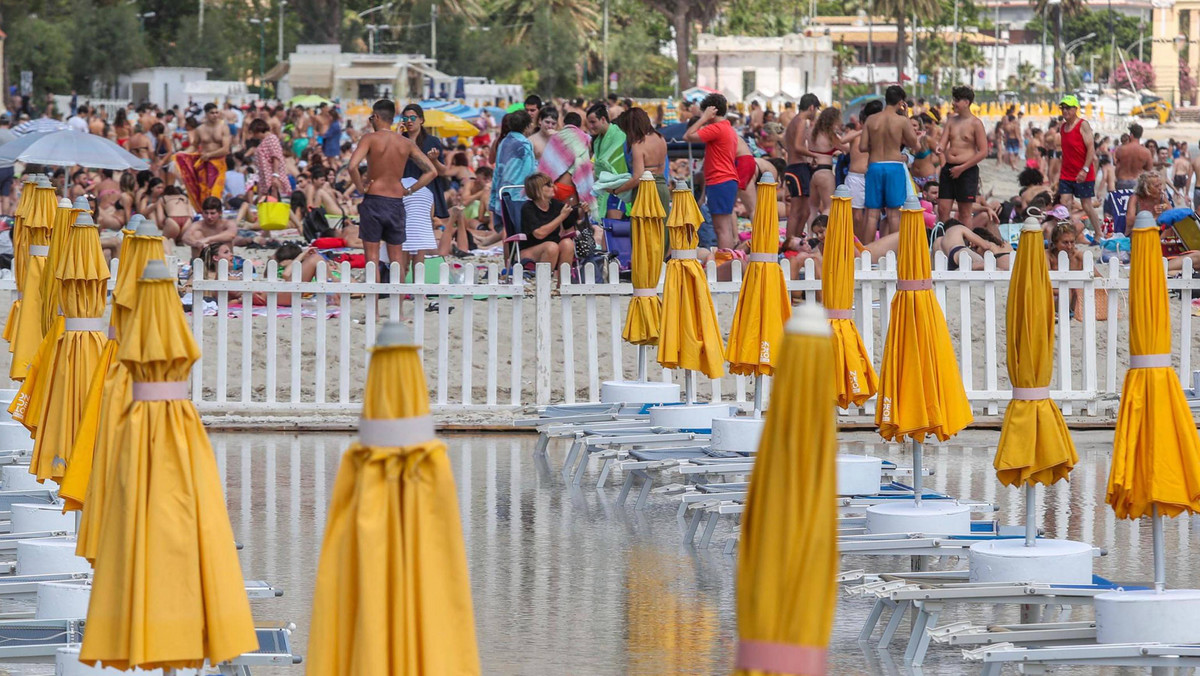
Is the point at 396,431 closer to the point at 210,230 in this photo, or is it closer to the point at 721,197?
the point at 721,197

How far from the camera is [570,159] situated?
14.5 metres

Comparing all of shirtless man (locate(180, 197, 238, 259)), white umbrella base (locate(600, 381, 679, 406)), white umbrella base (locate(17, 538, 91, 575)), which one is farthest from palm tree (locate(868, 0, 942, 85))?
white umbrella base (locate(17, 538, 91, 575))

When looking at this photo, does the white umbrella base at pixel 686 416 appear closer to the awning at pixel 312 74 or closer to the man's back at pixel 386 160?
the man's back at pixel 386 160

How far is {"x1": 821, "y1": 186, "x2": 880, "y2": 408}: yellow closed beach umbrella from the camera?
8086 millimetres

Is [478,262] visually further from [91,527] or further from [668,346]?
[91,527]

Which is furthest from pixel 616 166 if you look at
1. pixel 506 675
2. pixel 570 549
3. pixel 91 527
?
pixel 91 527

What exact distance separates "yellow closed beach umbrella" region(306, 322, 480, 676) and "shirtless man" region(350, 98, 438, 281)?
9892 mm

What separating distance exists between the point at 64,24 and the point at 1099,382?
5828cm

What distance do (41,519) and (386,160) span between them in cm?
675

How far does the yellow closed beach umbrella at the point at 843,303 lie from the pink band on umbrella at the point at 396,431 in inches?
188

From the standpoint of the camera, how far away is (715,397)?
1226cm

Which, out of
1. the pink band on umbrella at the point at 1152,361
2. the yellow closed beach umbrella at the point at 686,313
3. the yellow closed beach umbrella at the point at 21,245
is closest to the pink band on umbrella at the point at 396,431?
the pink band on umbrella at the point at 1152,361

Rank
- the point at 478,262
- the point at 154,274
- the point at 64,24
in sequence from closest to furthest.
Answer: the point at 154,274
the point at 478,262
the point at 64,24

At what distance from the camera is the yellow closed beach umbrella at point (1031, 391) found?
6172mm
